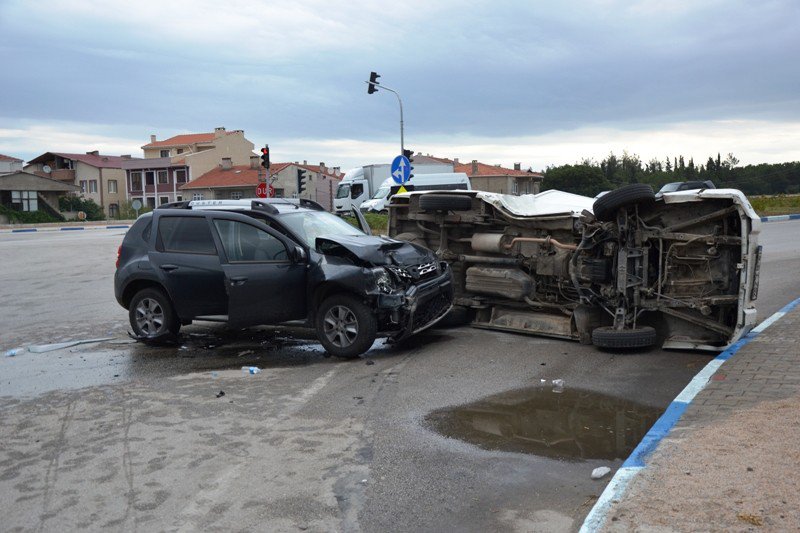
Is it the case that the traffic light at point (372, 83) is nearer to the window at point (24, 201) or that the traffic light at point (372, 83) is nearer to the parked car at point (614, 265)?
the parked car at point (614, 265)

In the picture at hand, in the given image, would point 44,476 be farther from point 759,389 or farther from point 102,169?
point 102,169

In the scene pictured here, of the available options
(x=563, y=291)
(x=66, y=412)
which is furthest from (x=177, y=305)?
(x=563, y=291)

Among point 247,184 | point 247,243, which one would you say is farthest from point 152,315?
point 247,184

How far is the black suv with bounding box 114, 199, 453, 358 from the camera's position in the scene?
8.87m

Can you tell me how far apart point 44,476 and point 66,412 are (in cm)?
175

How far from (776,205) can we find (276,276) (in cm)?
4494

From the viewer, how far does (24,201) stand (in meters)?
70.5

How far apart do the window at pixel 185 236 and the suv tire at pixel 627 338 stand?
492 centimetres

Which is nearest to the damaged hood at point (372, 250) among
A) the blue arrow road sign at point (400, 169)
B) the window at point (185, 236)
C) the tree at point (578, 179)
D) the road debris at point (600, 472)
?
the window at point (185, 236)

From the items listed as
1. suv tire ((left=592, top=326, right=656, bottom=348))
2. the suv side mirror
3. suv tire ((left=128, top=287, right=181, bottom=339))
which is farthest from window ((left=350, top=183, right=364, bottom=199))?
suv tire ((left=592, top=326, right=656, bottom=348))

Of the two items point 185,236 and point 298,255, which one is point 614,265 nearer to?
point 298,255

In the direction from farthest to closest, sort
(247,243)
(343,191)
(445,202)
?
(343,191), (445,202), (247,243)

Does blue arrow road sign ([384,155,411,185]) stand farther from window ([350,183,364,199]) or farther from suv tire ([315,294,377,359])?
window ([350,183,364,199])

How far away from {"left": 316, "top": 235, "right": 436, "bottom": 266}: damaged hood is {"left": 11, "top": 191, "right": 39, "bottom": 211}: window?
69.4 meters
